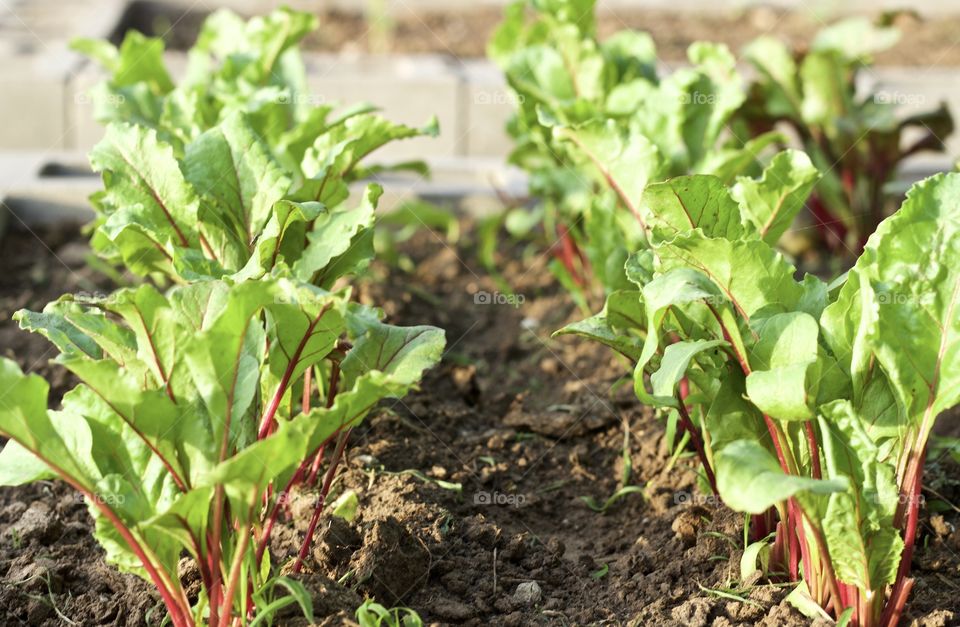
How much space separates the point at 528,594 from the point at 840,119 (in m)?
2.80

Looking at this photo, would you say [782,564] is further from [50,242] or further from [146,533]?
[50,242]

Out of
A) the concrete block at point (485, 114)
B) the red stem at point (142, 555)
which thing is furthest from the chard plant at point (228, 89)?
the concrete block at point (485, 114)

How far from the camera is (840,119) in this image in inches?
189

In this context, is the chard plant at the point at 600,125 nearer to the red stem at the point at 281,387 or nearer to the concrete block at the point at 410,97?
the red stem at the point at 281,387

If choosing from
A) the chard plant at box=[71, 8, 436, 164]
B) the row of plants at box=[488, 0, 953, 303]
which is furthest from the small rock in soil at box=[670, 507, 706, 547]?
the chard plant at box=[71, 8, 436, 164]

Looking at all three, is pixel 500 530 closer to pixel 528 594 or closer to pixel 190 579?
pixel 528 594

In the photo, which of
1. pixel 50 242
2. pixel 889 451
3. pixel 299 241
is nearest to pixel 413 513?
pixel 299 241

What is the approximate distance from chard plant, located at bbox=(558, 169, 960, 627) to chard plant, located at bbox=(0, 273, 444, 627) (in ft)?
1.75

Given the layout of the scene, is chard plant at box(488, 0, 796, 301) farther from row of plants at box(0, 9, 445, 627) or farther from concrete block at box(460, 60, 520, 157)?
concrete block at box(460, 60, 520, 157)

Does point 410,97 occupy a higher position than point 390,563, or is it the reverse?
point 410,97

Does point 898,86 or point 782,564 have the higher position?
point 898,86

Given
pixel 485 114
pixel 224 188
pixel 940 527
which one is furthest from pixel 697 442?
pixel 485 114

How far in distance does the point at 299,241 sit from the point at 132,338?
0.65 metres

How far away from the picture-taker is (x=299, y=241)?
3.02 m
